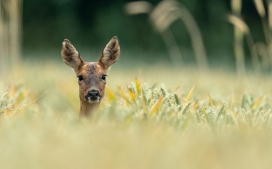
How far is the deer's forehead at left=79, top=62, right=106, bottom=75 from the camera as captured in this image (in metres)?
4.65

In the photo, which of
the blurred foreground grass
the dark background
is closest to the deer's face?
the blurred foreground grass

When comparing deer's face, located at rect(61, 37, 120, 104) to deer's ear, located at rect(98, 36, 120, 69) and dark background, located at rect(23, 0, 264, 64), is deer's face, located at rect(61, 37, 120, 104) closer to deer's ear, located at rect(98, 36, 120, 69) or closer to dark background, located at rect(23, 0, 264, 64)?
deer's ear, located at rect(98, 36, 120, 69)

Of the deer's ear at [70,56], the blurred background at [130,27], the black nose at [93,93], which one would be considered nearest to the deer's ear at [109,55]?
the deer's ear at [70,56]

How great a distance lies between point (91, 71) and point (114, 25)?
9.87 meters

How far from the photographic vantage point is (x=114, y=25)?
14.5 meters

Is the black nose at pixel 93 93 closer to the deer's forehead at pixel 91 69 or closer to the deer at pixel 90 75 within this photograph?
the deer at pixel 90 75

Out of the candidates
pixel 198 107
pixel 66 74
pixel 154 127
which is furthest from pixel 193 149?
pixel 66 74

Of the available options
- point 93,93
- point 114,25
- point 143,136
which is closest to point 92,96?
point 93,93

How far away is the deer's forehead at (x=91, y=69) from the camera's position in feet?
15.3

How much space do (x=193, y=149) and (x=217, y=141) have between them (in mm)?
204

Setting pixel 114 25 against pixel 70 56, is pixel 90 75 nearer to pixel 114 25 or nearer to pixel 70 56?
pixel 70 56

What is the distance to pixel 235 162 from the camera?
2680 millimetres

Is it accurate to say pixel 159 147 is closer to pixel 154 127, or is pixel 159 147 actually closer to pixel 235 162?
pixel 235 162

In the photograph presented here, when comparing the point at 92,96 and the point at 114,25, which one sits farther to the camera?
the point at 114,25
